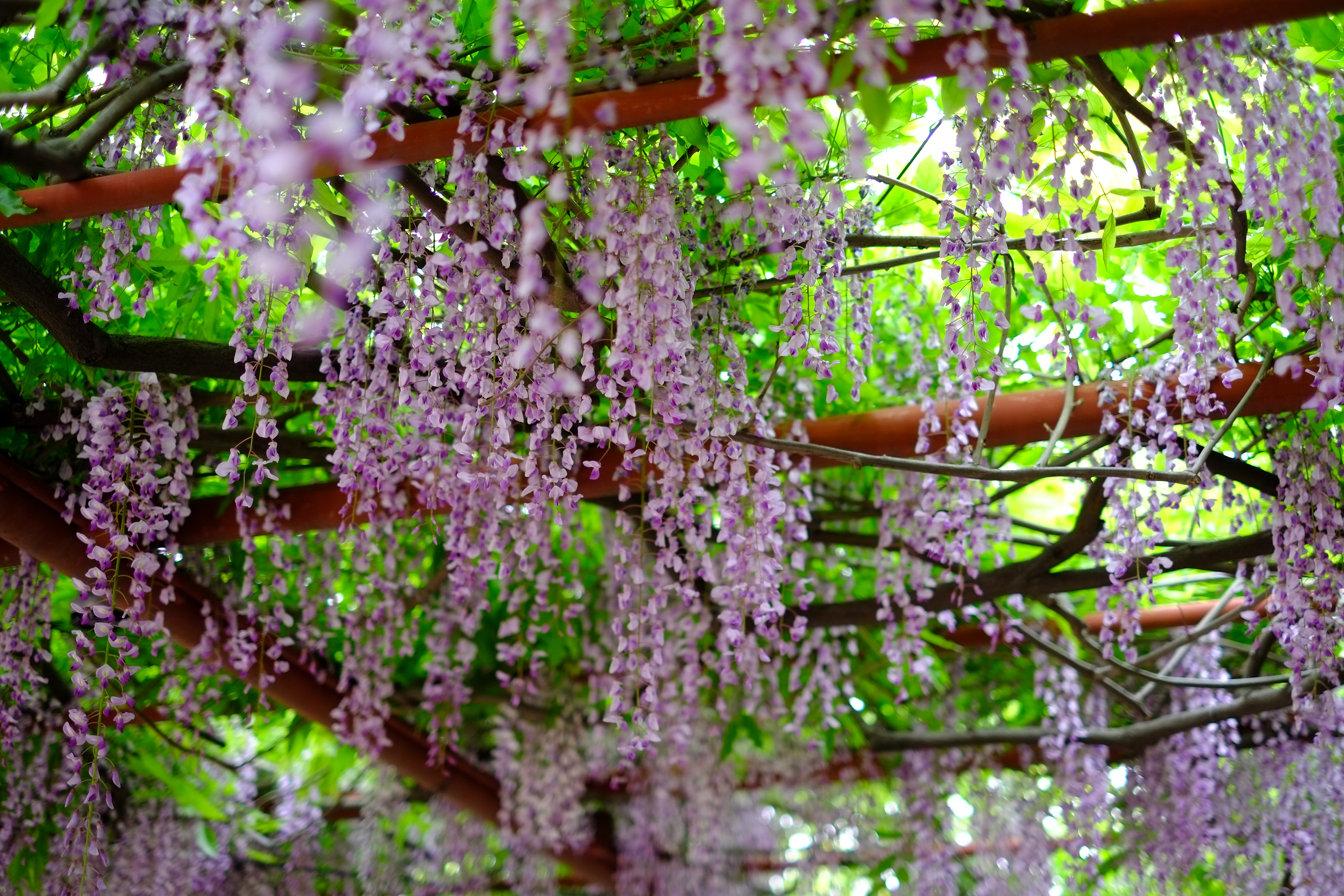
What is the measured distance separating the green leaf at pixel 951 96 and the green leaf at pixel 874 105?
0.78 feet

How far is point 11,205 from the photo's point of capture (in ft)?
5.24

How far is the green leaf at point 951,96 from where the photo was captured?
137 centimetres

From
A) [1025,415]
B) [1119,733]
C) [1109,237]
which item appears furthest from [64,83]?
[1119,733]

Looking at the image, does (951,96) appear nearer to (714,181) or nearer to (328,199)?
(714,181)

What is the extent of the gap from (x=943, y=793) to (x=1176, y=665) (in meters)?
1.03

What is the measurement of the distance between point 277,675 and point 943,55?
2573 mm

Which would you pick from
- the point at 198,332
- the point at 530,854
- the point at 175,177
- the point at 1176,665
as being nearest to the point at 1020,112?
the point at 175,177

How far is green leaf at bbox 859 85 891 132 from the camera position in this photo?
1.16 m

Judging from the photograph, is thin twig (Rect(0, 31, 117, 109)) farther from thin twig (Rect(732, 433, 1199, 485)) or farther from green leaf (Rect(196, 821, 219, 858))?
green leaf (Rect(196, 821, 219, 858))

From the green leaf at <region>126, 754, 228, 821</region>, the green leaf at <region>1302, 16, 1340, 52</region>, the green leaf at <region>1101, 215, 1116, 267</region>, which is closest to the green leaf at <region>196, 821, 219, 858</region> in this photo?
the green leaf at <region>126, 754, 228, 821</region>

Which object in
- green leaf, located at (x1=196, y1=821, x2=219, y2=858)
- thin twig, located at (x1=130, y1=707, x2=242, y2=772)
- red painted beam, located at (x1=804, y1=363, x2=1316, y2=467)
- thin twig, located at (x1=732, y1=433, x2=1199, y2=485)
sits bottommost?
green leaf, located at (x1=196, y1=821, x2=219, y2=858)

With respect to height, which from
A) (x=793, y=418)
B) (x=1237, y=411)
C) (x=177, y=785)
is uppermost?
(x=793, y=418)

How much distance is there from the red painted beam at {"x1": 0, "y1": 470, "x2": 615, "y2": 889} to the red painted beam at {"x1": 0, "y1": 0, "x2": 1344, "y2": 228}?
4.16 ft

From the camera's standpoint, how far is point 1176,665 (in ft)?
12.4
